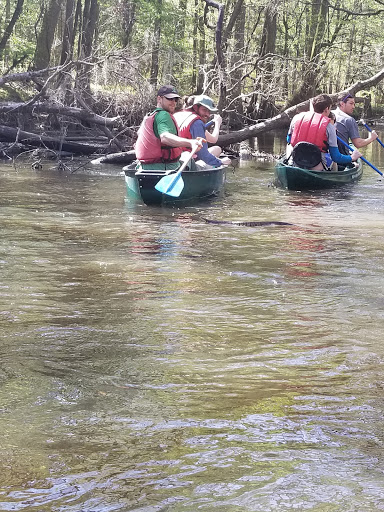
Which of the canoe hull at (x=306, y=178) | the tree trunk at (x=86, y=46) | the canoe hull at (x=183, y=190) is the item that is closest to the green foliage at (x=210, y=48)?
the tree trunk at (x=86, y=46)

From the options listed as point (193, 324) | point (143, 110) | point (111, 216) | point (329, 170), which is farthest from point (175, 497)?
point (143, 110)

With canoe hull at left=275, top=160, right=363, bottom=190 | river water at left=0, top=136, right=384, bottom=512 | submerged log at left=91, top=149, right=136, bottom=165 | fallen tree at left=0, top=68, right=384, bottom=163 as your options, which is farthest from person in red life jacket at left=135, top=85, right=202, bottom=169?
submerged log at left=91, top=149, right=136, bottom=165

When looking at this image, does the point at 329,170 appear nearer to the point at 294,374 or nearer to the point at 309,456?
the point at 294,374

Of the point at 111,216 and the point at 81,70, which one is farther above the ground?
the point at 81,70

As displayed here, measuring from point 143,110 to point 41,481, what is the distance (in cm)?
1452

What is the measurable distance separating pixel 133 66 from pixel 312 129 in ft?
15.0

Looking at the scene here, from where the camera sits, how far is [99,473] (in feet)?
9.89

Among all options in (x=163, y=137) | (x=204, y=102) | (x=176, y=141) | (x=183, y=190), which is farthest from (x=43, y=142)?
(x=176, y=141)

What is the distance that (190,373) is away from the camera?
4203mm

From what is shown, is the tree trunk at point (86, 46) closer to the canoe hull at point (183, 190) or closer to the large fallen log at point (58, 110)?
the large fallen log at point (58, 110)

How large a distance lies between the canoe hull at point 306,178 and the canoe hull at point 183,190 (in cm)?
146

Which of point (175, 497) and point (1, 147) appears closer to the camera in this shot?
point (175, 497)

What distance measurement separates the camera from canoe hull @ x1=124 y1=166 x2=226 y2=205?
1075 cm

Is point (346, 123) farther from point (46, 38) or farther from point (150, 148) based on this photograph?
point (46, 38)
